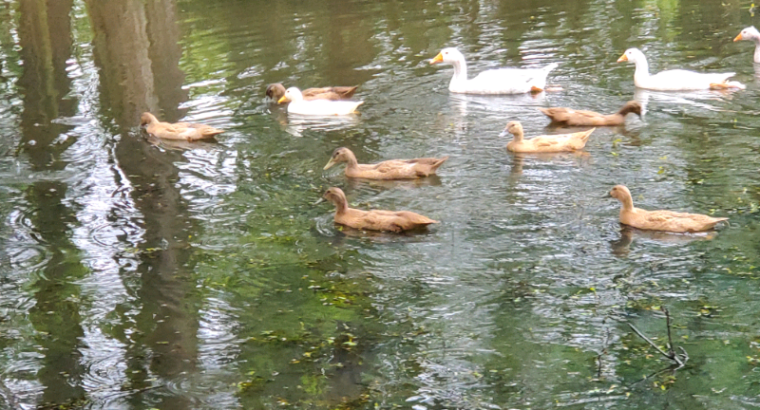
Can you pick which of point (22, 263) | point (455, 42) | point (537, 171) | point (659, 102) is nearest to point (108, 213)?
point (22, 263)

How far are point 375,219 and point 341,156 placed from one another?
83.9 inches

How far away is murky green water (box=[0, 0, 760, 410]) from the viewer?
7523mm

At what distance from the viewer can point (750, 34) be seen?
17.1 m

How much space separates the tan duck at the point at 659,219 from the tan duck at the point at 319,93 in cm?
643

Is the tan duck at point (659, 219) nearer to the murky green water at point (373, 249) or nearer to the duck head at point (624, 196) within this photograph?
the duck head at point (624, 196)

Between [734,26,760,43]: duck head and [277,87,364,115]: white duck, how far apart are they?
6.90m

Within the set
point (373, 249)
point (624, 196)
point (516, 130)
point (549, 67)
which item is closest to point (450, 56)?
point (549, 67)

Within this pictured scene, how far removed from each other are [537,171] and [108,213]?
501cm

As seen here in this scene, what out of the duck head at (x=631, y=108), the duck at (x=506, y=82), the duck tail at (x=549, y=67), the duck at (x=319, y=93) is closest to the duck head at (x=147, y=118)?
the duck at (x=319, y=93)

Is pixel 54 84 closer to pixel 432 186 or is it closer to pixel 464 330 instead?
pixel 432 186

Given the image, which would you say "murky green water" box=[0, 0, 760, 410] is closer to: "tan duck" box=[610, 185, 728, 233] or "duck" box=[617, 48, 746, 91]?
"tan duck" box=[610, 185, 728, 233]

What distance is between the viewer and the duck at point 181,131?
1414cm

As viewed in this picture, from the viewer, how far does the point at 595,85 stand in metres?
15.8

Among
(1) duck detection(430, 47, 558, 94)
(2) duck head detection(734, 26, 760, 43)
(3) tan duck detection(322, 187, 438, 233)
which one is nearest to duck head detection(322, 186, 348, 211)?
(3) tan duck detection(322, 187, 438, 233)
